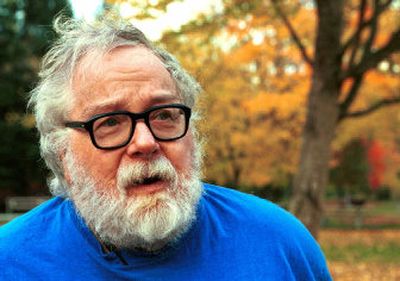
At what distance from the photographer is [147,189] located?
5.43 ft

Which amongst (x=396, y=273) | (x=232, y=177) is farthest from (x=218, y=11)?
(x=232, y=177)

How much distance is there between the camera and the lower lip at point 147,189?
1.64 metres

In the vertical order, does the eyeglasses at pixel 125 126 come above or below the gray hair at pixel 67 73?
below

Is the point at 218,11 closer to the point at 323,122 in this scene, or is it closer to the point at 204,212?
the point at 323,122

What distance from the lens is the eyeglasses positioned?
164 centimetres

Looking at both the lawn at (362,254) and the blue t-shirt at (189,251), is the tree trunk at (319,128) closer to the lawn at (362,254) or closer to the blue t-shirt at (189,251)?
the lawn at (362,254)

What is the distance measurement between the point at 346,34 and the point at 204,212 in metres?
13.2

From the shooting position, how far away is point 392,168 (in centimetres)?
3123

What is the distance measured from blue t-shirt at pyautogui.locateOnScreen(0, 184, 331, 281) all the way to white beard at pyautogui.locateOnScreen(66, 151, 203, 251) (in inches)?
1.6

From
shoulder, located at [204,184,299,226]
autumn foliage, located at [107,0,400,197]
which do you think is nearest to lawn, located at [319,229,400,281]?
autumn foliage, located at [107,0,400,197]

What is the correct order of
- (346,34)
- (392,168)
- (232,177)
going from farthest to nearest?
(392,168) → (232,177) → (346,34)

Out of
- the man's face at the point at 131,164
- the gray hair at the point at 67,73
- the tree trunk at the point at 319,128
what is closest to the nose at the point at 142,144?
the man's face at the point at 131,164

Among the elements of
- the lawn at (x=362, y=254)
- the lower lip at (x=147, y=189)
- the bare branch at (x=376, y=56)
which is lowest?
the lawn at (x=362, y=254)

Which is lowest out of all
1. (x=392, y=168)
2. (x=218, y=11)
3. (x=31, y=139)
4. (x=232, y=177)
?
(x=392, y=168)
